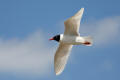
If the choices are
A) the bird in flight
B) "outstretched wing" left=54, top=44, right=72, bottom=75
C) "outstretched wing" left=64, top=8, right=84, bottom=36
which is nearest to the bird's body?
the bird in flight

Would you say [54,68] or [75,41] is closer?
[75,41]

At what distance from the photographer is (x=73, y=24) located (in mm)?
19609

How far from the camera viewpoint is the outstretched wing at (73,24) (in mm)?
19266

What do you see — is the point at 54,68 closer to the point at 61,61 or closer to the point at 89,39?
the point at 61,61

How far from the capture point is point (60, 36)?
20.2m

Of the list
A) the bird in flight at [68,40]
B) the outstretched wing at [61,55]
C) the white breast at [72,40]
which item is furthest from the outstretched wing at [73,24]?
the outstretched wing at [61,55]

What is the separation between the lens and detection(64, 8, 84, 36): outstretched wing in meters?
19.3

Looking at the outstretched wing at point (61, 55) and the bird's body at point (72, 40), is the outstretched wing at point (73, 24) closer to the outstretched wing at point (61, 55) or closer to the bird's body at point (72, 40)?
the bird's body at point (72, 40)

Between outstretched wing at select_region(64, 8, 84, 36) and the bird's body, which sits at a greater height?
outstretched wing at select_region(64, 8, 84, 36)

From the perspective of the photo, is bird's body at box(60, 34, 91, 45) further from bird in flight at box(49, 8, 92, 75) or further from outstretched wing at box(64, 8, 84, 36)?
outstretched wing at box(64, 8, 84, 36)

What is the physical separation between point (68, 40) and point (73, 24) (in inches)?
32.6

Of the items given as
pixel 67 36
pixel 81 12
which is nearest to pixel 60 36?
pixel 67 36

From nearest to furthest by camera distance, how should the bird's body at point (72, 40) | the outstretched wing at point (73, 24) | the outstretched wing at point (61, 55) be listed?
the outstretched wing at point (73, 24) → the bird's body at point (72, 40) → the outstretched wing at point (61, 55)

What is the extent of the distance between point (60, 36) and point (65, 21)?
39.3 inches
